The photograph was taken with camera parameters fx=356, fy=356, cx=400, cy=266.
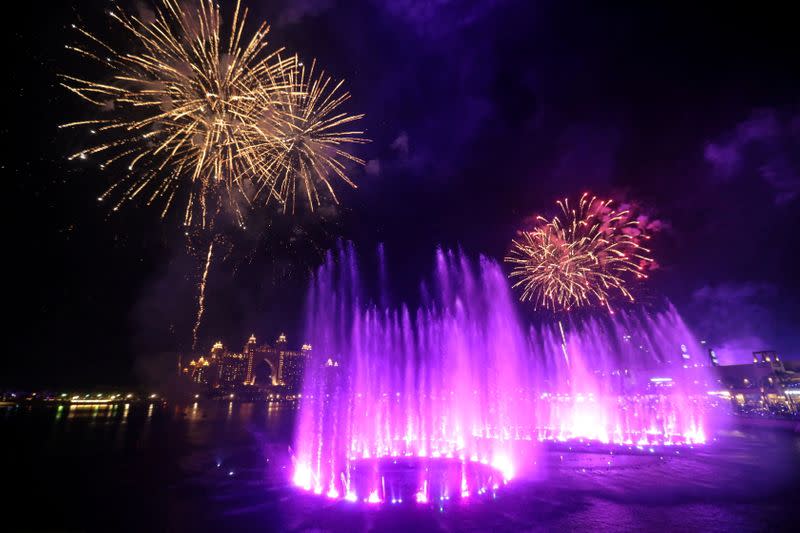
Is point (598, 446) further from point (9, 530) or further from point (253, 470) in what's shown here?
point (9, 530)

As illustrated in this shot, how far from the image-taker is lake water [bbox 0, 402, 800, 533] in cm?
990

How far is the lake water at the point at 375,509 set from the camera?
390 inches

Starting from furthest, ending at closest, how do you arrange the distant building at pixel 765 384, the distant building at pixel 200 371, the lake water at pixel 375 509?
the distant building at pixel 200 371 → the distant building at pixel 765 384 → the lake water at pixel 375 509

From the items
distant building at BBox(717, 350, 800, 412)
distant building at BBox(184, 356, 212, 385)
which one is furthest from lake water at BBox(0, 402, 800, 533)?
distant building at BBox(184, 356, 212, 385)

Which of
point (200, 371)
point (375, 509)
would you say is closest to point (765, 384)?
point (375, 509)

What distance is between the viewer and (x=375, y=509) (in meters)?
11.0

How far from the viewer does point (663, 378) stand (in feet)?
302

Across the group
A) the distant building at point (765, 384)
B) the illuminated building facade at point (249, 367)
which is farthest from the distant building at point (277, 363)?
the distant building at point (765, 384)

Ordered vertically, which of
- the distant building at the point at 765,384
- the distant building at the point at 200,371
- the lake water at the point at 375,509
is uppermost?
the distant building at the point at 200,371

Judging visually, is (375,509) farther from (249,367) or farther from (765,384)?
(249,367)

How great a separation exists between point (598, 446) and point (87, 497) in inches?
1048

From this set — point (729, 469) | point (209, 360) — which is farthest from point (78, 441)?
point (209, 360)

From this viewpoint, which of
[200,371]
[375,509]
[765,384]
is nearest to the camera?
[375,509]

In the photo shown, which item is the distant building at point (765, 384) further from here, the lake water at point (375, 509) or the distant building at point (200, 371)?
the distant building at point (200, 371)
